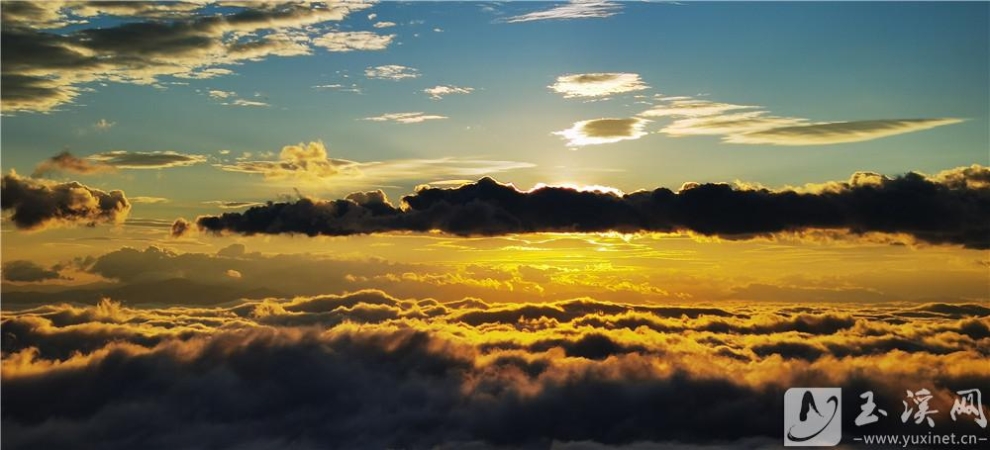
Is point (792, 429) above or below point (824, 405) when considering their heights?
below

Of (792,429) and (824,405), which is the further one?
(792,429)
